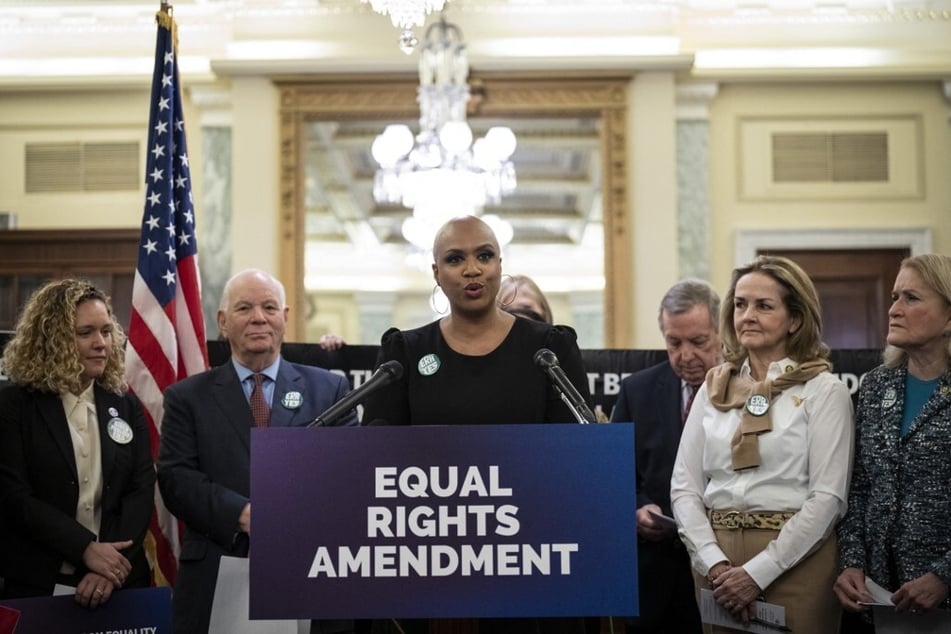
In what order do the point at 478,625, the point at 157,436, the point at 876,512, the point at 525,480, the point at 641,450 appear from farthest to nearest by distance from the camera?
the point at 157,436, the point at 641,450, the point at 876,512, the point at 478,625, the point at 525,480

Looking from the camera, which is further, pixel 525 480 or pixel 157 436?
pixel 157 436

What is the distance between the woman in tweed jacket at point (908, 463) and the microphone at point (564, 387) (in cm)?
89

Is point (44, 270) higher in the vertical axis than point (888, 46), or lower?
lower

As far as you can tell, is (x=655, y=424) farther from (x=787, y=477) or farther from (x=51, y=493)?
(x=51, y=493)

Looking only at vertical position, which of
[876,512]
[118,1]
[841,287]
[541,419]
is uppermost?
[118,1]

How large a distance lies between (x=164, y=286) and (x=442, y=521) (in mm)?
2351

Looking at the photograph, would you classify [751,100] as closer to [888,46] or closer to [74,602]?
[888,46]

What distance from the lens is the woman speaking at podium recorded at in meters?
2.42

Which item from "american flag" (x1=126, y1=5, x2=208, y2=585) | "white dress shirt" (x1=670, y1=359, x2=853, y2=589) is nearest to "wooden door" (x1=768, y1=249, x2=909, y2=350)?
"american flag" (x1=126, y1=5, x2=208, y2=585)

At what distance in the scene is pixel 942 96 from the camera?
24.6 feet

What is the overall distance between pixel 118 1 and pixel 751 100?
4.24 meters

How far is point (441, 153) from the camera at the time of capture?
6.64 meters

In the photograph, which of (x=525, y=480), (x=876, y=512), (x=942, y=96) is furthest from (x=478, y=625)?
(x=942, y=96)

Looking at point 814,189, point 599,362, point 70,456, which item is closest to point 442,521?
point 70,456
